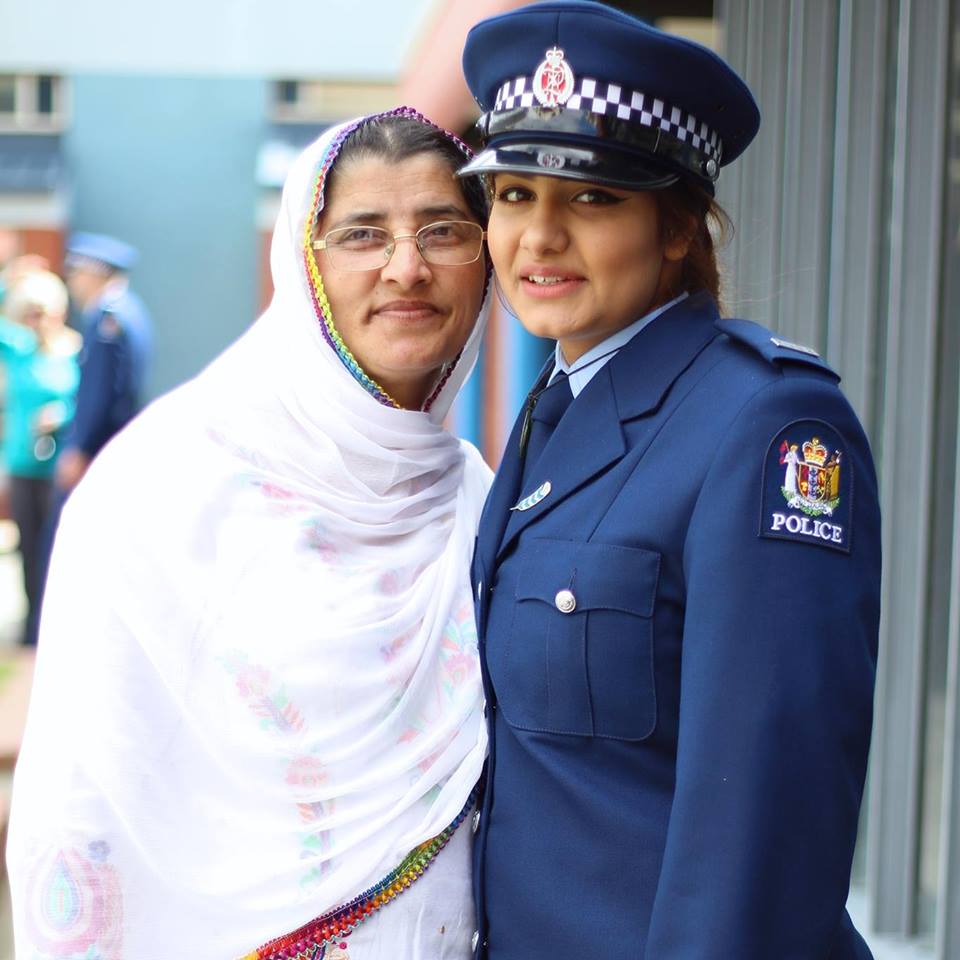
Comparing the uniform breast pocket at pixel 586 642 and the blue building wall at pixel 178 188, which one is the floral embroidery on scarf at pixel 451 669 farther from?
the blue building wall at pixel 178 188

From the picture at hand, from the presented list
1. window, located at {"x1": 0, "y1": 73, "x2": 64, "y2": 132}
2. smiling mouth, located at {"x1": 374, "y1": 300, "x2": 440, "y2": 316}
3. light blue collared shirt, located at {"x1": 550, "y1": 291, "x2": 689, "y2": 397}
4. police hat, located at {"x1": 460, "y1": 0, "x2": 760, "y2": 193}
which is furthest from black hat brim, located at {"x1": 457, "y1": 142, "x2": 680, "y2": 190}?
window, located at {"x1": 0, "y1": 73, "x2": 64, "y2": 132}

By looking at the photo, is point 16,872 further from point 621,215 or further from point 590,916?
point 621,215

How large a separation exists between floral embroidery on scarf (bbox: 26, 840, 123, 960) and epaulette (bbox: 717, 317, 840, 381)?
1116 millimetres

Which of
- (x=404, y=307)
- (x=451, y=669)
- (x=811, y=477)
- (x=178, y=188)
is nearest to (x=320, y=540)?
(x=451, y=669)

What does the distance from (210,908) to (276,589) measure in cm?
46

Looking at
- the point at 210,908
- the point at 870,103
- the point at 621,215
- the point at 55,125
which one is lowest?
the point at 210,908

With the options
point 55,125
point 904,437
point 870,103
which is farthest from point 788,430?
point 55,125

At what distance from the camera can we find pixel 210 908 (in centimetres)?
190

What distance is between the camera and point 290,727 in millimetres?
1931

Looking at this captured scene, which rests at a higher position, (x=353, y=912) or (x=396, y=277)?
(x=396, y=277)

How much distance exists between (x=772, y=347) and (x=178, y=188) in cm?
1477

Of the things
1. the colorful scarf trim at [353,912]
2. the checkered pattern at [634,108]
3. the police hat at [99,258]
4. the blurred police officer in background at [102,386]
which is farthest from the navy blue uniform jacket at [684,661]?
the police hat at [99,258]

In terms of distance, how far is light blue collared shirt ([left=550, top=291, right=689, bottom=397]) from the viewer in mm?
1736

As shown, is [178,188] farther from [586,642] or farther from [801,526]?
[801,526]
